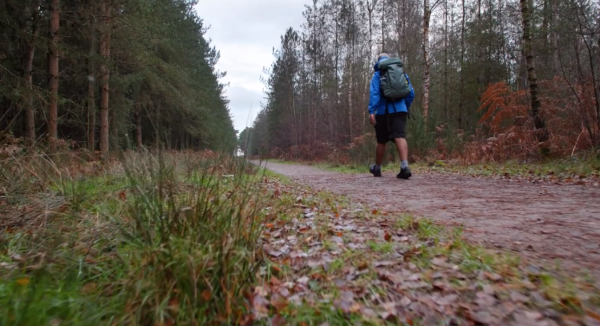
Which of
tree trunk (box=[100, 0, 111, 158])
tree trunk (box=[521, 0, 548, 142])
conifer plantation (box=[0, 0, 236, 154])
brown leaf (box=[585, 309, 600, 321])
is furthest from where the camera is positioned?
tree trunk (box=[100, 0, 111, 158])

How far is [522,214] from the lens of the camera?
2.33 m

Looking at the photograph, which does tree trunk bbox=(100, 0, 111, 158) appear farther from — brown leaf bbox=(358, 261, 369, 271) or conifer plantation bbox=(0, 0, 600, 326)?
brown leaf bbox=(358, 261, 369, 271)

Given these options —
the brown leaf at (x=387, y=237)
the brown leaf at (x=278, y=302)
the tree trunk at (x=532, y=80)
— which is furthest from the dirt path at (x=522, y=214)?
the tree trunk at (x=532, y=80)

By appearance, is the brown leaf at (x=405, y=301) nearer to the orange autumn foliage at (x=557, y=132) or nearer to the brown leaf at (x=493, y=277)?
the brown leaf at (x=493, y=277)

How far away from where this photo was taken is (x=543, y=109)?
7.20m

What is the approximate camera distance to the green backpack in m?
5.12

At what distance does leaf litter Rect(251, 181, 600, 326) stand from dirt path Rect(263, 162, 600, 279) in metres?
0.23

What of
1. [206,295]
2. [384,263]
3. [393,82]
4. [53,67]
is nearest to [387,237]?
[384,263]

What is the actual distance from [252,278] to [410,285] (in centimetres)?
70

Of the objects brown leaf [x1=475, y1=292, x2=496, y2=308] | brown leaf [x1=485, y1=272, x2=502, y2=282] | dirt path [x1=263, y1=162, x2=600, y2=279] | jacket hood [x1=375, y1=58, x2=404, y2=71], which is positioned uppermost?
jacket hood [x1=375, y1=58, x2=404, y2=71]

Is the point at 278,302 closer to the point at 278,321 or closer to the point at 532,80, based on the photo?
the point at 278,321

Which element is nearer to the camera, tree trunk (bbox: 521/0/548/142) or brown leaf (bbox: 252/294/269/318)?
Result: brown leaf (bbox: 252/294/269/318)

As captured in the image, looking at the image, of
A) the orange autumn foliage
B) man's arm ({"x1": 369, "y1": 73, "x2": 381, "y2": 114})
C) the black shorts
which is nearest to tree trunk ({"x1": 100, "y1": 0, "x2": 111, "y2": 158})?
man's arm ({"x1": 369, "y1": 73, "x2": 381, "y2": 114})

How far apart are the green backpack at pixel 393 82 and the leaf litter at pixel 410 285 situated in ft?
11.6
